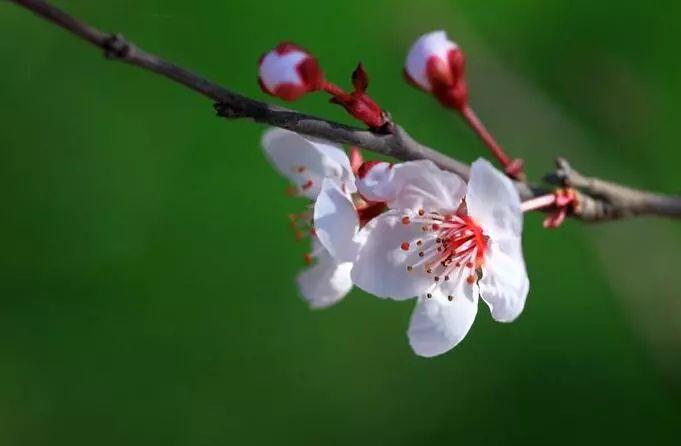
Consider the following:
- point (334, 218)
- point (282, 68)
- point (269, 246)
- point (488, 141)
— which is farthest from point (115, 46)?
point (269, 246)

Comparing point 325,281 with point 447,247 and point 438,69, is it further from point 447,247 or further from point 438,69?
point 438,69

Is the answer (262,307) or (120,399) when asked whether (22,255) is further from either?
(262,307)

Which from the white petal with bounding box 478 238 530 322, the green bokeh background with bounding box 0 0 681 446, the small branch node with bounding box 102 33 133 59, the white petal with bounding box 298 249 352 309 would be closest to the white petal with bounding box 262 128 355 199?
the white petal with bounding box 298 249 352 309

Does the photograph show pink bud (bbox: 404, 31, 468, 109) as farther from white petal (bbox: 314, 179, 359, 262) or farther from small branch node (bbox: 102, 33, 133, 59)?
small branch node (bbox: 102, 33, 133, 59)

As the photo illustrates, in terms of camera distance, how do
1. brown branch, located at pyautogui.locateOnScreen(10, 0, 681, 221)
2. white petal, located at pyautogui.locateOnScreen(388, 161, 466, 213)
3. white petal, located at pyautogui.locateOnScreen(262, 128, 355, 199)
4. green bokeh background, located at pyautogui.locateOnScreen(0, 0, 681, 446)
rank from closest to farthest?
brown branch, located at pyautogui.locateOnScreen(10, 0, 681, 221) → white petal, located at pyautogui.locateOnScreen(388, 161, 466, 213) → white petal, located at pyautogui.locateOnScreen(262, 128, 355, 199) → green bokeh background, located at pyautogui.locateOnScreen(0, 0, 681, 446)

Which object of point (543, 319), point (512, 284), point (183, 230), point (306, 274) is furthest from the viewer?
point (183, 230)

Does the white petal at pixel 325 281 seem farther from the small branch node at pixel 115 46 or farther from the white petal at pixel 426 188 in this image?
the small branch node at pixel 115 46

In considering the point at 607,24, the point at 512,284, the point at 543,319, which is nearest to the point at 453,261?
the point at 512,284
